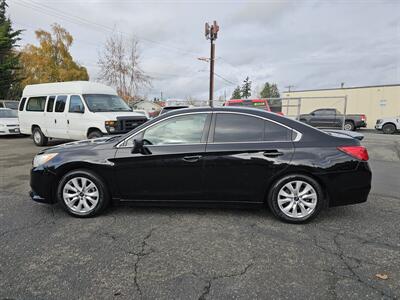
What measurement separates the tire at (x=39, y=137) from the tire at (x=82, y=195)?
7.60m

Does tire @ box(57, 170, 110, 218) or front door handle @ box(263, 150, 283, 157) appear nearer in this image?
front door handle @ box(263, 150, 283, 157)

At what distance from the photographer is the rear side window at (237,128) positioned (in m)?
3.53

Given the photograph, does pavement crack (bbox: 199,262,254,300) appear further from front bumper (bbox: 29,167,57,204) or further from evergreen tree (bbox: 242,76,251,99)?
evergreen tree (bbox: 242,76,251,99)

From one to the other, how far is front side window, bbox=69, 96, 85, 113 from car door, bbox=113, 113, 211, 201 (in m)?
5.92

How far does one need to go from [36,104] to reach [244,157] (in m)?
9.64

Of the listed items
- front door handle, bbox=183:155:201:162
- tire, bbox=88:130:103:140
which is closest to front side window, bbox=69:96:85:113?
tire, bbox=88:130:103:140

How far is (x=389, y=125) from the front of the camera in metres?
18.3

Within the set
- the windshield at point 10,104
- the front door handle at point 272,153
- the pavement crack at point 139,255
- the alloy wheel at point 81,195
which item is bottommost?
the pavement crack at point 139,255

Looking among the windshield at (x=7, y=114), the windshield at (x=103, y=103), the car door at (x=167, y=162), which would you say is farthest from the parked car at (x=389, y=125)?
the windshield at (x=7, y=114)

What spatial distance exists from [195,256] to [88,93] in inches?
306

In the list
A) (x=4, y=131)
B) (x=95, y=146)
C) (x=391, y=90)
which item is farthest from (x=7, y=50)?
(x=391, y=90)

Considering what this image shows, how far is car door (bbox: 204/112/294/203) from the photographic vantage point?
344 centimetres

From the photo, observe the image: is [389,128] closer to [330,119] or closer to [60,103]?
[330,119]

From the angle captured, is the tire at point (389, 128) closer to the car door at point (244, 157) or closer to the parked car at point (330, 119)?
the parked car at point (330, 119)
